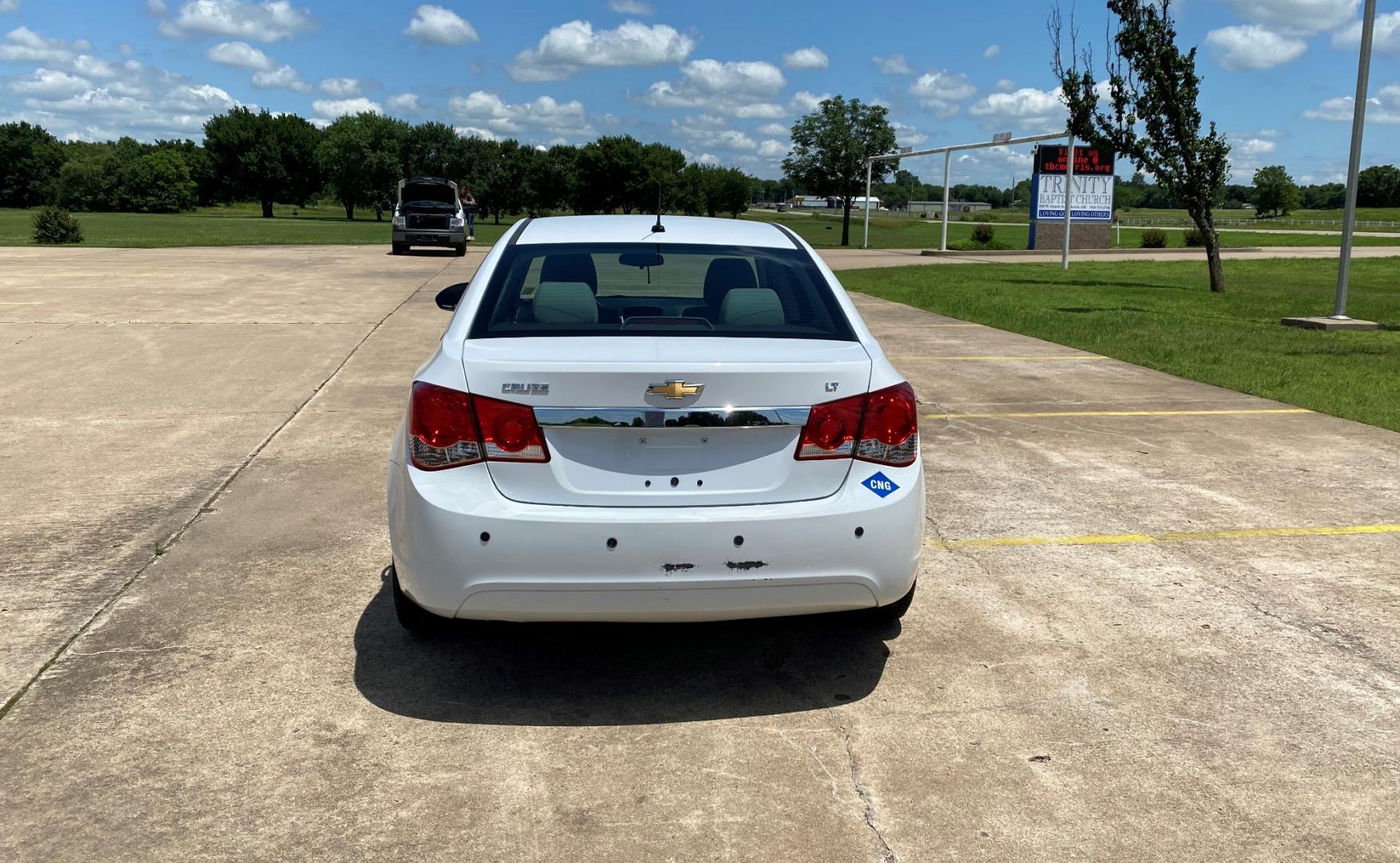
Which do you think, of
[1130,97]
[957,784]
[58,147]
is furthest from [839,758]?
[58,147]

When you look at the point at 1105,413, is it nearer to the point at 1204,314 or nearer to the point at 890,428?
the point at 890,428

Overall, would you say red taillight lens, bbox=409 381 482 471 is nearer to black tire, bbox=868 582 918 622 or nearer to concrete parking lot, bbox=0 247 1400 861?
concrete parking lot, bbox=0 247 1400 861

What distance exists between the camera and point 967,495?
22.1 feet

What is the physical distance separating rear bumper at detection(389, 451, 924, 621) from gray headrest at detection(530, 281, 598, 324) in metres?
0.81

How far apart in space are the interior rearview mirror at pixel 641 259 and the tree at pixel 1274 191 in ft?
487

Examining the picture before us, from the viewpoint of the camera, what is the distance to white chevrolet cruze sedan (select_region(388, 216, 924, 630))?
11.9 ft

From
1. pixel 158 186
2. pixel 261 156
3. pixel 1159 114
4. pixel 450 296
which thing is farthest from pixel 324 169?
pixel 450 296

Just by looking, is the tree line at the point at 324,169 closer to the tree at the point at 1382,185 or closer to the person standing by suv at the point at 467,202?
the person standing by suv at the point at 467,202

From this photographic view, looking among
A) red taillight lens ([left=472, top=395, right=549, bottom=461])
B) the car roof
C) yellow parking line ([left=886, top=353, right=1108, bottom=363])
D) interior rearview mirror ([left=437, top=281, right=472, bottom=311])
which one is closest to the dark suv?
yellow parking line ([left=886, top=353, right=1108, bottom=363])

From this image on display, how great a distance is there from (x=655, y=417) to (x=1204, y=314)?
16.2 metres

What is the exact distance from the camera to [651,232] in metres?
4.94

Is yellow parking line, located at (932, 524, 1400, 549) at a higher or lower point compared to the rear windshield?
lower

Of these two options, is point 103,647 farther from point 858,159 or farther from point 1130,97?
point 858,159

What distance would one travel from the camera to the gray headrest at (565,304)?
4.29 m
